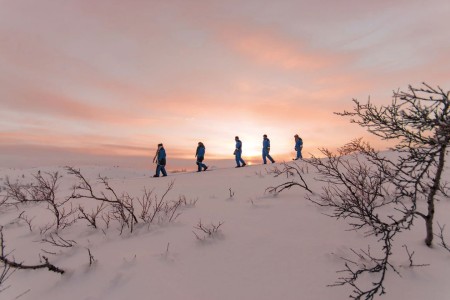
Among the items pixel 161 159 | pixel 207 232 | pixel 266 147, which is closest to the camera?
pixel 207 232

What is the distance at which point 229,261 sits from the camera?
156 inches

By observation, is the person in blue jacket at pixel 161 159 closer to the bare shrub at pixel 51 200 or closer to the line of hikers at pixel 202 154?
the line of hikers at pixel 202 154

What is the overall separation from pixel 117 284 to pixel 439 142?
392 cm

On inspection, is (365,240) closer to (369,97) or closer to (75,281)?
(369,97)

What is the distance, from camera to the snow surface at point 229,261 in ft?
11.0

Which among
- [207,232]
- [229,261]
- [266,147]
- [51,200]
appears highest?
[266,147]

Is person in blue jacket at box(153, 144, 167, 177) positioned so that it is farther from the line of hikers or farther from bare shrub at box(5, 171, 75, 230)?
bare shrub at box(5, 171, 75, 230)

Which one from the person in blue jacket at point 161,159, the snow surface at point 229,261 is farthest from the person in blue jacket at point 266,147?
the snow surface at point 229,261

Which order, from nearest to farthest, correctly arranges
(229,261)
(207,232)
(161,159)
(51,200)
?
1. (229,261)
2. (207,232)
3. (51,200)
4. (161,159)

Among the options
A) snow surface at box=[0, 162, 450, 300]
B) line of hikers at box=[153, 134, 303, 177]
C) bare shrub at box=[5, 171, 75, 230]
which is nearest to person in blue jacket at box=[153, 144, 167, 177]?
line of hikers at box=[153, 134, 303, 177]

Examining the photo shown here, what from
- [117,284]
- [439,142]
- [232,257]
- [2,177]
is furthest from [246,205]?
[2,177]

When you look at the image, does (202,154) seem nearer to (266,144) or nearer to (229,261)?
(266,144)

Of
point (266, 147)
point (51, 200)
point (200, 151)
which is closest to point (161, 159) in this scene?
point (200, 151)

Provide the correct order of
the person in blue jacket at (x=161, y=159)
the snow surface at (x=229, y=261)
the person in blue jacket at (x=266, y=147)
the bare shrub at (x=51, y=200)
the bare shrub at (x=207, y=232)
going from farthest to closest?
1. the person in blue jacket at (x=266, y=147)
2. the person in blue jacket at (x=161, y=159)
3. the bare shrub at (x=51, y=200)
4. the bare shrub at (x=207, y=232)
5. the snow surface at (x=229, y=261)
